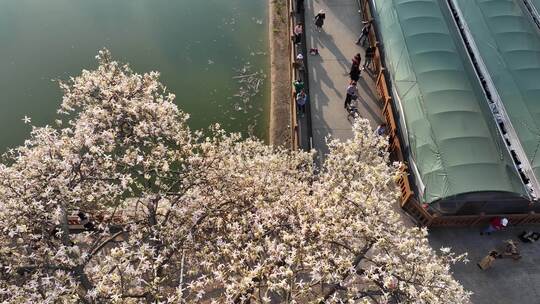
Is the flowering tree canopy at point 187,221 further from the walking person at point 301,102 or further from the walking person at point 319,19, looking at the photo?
the walking person at point 319,19

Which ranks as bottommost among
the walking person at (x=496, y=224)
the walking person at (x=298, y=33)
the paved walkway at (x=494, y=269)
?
Result: the paved walkway at (x=494, y=269)

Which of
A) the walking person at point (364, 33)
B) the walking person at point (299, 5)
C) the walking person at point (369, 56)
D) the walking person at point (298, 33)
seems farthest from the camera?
the walking person at point (299, 5)

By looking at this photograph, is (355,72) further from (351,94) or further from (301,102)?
(301,102)

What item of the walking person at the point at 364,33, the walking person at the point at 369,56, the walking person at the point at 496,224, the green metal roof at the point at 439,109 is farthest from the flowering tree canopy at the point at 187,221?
the walking person at the point at 364,33

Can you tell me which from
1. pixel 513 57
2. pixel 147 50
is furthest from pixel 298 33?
pixel 513 57

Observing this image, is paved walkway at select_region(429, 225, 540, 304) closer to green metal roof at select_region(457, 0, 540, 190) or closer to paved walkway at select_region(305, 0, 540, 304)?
paved walkway at select_region(305, 0, 540, 304)

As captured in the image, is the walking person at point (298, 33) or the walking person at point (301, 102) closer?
the walking person at point (301, 102)
